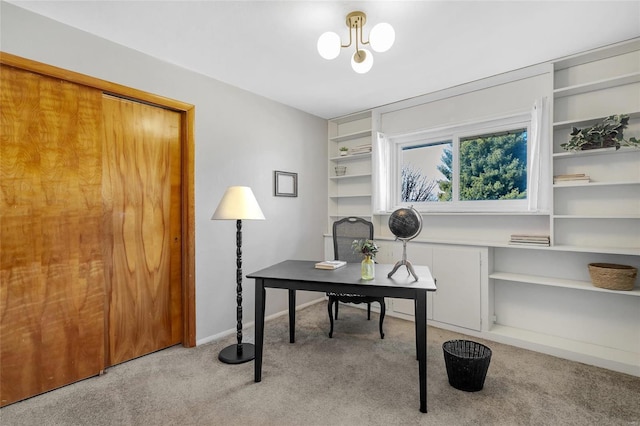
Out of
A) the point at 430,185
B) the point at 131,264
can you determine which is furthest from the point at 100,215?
the point at 430,185

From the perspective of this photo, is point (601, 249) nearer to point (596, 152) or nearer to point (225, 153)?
point (596, 152)

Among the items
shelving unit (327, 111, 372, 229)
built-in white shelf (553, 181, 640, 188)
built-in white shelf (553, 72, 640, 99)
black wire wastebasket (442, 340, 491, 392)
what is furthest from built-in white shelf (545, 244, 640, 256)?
shelving unit (327, 111, 372, 229)

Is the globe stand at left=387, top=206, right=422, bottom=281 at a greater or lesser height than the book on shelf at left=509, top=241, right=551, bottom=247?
greater

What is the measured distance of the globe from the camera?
2.22 m

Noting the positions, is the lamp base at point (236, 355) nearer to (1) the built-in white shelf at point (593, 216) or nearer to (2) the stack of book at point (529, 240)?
(2) the stack of book at point (529, 240)

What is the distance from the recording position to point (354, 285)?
2.04 m

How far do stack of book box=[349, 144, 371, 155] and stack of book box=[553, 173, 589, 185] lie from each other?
197cm

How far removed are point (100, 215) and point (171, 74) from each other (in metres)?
1.29

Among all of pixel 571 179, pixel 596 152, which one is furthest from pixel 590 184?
pixel 596 152

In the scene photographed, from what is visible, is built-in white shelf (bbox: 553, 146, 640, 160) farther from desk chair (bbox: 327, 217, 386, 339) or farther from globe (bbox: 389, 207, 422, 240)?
desk chair (bbox: 327, 217, 386, 339)

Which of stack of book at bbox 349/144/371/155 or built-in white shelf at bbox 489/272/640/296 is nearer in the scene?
built-in white shelf at bbox 489/272/640/296

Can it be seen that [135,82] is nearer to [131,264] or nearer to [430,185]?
[131,264]

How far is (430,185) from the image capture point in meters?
3.76

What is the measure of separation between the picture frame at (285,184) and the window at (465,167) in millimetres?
1181
